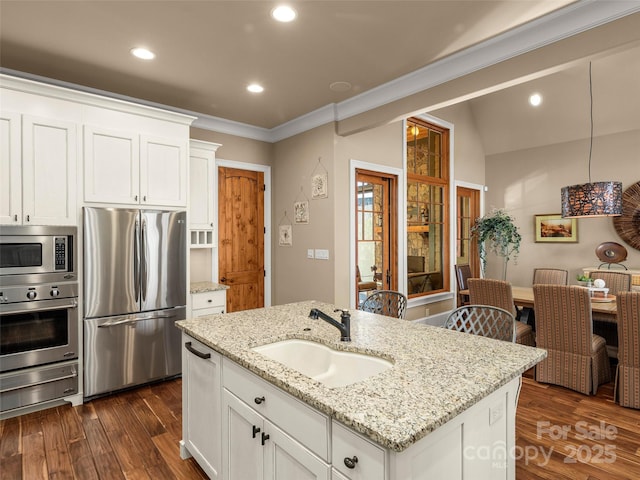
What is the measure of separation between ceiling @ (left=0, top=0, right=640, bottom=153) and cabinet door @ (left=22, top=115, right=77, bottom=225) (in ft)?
1.88

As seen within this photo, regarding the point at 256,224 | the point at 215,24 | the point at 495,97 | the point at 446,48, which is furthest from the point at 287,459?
the point at 495,97

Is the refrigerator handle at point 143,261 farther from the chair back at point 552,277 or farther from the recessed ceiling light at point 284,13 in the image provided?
the chair back at point 552,277

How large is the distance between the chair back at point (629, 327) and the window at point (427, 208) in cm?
241

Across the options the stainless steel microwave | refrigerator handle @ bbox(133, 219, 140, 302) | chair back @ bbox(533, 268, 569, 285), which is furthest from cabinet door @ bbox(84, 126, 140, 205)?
chair back @ bbox(533, 268, 569, 285)

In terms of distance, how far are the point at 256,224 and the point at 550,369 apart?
11.8ft

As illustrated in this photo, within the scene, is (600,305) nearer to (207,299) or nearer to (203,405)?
(203,405)

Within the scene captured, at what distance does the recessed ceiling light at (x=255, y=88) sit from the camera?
347 centimetres

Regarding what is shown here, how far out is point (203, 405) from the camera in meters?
2.01

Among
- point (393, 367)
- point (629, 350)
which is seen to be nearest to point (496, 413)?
point (393, 367)

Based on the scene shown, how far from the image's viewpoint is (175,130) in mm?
3559

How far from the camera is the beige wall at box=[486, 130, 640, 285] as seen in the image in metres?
4.95

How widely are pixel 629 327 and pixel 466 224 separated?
11.0ft

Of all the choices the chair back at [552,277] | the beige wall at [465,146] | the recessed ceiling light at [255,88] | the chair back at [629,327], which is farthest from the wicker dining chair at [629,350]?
the recessed ceiling light at [255,88]

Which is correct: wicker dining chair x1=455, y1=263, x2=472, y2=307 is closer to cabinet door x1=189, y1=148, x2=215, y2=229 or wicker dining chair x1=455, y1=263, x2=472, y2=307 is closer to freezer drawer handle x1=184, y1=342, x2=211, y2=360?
cabinet door x1=189, y1=148, x2=215, y2=229
